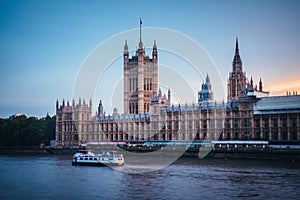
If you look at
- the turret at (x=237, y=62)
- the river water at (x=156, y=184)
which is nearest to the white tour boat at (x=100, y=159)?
the river water at (x=156, y=184)

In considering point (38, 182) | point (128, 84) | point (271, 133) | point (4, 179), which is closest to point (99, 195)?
point (38, 182)

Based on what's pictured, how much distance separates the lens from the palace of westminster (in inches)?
3878

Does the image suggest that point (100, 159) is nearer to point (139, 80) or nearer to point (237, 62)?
point (237, 62)

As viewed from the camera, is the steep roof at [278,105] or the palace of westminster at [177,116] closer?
the steep roof at [278,105]

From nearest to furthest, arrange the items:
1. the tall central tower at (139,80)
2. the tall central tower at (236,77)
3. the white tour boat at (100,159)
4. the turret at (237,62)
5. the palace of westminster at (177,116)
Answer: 1. the white tour boat at (100,159)
2. the palace of westminster at (177,116)
3. the tall central tower at (236,77)
4. the turret at (237,62)
5. the tall central tower at (139,80)

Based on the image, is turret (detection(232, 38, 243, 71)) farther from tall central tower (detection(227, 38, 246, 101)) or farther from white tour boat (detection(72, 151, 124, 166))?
white tour boat (detection(72, 151, 124, 166))

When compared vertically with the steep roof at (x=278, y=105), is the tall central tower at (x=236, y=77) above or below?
above

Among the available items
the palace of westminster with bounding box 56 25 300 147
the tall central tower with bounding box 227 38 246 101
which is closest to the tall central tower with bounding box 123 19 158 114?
the palace of westminster with bounding box 56 25 300 147

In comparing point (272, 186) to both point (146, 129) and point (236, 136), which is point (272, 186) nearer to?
point (236, 136)

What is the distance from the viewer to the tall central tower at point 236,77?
13812cm

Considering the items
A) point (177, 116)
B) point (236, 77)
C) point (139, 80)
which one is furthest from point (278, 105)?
point (139, 80)

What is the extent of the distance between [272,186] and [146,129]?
76.9 metres

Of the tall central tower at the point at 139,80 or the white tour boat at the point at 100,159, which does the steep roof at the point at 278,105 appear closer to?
the white tour boat at the point at 100,159

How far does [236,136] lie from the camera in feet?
344
